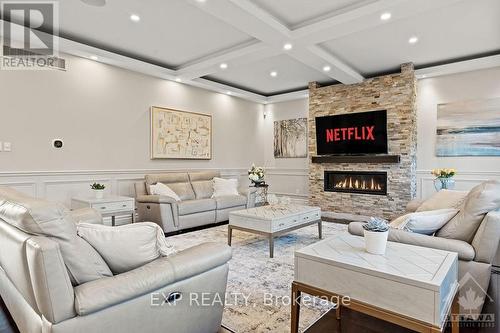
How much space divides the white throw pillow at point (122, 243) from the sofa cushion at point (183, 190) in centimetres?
375

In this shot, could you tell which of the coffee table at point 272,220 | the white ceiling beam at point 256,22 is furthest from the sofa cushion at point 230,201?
the white ceiling beam at point 256,22

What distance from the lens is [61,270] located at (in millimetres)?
1178

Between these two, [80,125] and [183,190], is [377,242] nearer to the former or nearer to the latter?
[183,190]

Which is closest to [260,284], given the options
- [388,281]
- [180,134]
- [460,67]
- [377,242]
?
[377,242]

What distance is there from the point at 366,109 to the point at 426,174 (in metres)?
1.72

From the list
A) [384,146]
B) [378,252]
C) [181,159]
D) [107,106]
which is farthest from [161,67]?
[378,252]

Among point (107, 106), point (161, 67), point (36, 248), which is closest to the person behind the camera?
point (36, 248)

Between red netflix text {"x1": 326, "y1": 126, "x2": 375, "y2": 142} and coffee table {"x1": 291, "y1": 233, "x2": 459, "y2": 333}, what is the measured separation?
4352 mm

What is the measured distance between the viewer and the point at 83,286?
1.28m

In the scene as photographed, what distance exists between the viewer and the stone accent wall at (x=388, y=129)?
17.9 ft

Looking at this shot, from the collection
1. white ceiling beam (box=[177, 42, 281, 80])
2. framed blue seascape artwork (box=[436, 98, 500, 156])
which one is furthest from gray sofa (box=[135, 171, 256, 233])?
framed blue seascape artwork (box=[436, 98, 500, 156])

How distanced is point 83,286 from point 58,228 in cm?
28

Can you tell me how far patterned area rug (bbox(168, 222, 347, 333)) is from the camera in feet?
6.74

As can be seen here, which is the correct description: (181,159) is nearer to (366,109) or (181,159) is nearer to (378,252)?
(366,109)
